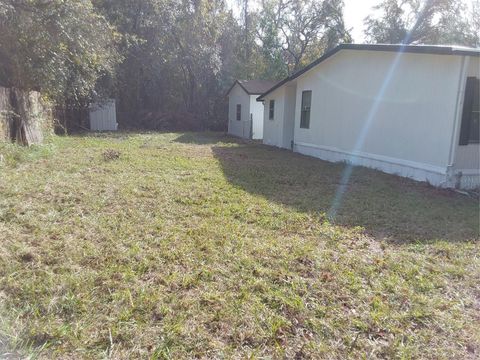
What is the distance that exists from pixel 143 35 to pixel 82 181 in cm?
1515

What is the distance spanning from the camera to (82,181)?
622cm

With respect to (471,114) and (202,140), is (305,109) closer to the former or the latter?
(471,114)

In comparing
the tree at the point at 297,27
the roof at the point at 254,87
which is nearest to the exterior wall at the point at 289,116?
the roof at the point at 254,87

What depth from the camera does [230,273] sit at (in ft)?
10.4

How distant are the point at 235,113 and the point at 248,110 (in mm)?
2167

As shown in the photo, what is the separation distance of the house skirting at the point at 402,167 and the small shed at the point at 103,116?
1212 cm

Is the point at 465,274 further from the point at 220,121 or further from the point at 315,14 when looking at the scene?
the point at 315,14

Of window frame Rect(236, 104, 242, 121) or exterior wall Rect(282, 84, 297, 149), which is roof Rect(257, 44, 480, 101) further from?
window frame Rect(236, 104, 242, 121)

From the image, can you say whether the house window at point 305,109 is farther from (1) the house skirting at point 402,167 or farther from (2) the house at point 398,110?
(1) the house skirting at point 402,167

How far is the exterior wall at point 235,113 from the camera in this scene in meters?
18.5

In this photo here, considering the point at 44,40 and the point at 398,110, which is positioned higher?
the point at 44,40

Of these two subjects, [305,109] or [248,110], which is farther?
[248,110]

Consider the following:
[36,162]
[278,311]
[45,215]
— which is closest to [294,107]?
[36,162]

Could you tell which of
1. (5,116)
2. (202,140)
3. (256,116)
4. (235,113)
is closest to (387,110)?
(5,116)
